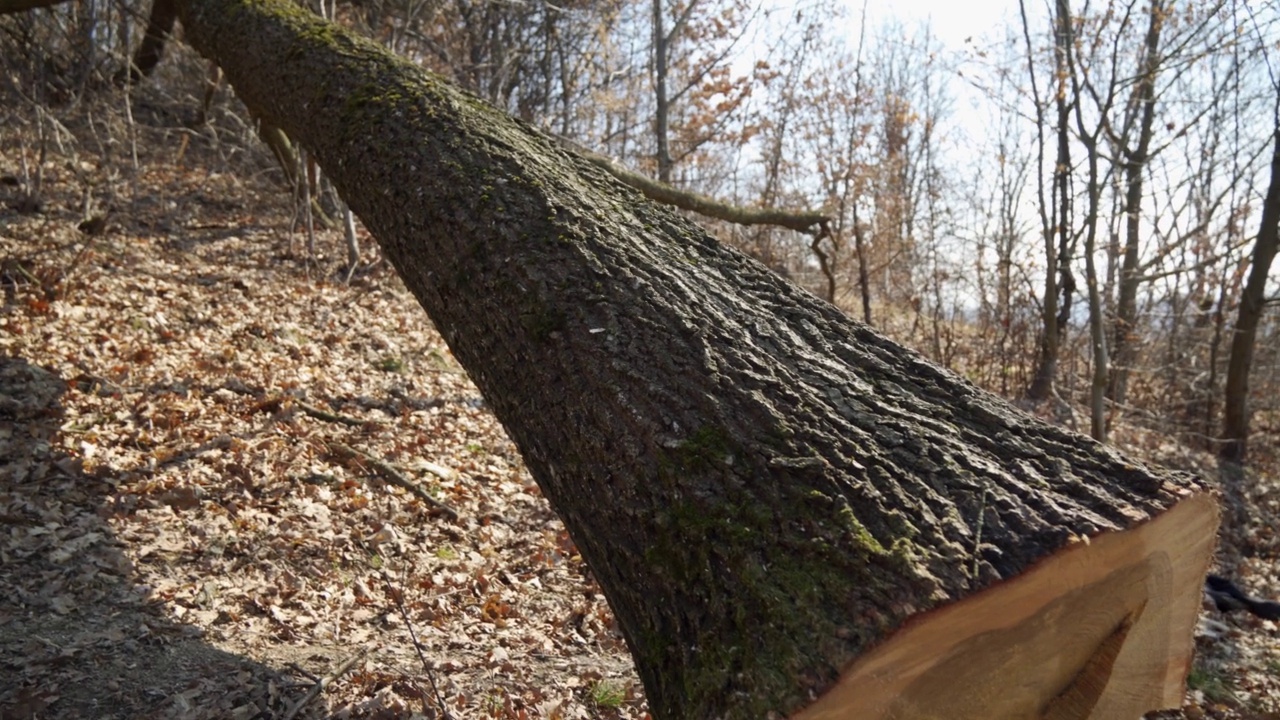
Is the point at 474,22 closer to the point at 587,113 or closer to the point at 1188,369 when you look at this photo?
the point at 587,113

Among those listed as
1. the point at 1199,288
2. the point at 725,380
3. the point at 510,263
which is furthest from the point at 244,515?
the point at 1199,288

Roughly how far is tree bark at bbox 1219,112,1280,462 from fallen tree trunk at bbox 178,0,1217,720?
972cm

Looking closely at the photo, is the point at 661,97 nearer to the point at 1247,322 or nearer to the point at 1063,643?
the point at 1247,322

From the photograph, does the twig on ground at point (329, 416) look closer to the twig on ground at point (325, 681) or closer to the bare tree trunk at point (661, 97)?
the twig on ground at point (325, 681)

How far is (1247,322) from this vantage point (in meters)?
9.98

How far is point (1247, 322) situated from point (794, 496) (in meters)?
10.6

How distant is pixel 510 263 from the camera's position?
2924 millimetres

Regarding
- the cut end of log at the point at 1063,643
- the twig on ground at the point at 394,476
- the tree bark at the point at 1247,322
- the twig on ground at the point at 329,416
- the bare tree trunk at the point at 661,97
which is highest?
the bare tree trunk at the point at 661,97

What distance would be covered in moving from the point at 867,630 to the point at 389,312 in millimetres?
7608

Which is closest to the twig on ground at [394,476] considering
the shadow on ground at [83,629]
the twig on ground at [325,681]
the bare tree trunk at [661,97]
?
the shadow on ground at [83,629]

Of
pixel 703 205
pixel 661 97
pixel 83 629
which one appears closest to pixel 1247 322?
pixel 703 205

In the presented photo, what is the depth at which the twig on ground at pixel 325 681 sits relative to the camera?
3.02 meters

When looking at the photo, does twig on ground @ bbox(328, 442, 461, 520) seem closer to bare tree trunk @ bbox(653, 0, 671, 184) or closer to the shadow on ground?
the shadow on ground

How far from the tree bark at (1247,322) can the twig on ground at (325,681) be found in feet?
34.5
